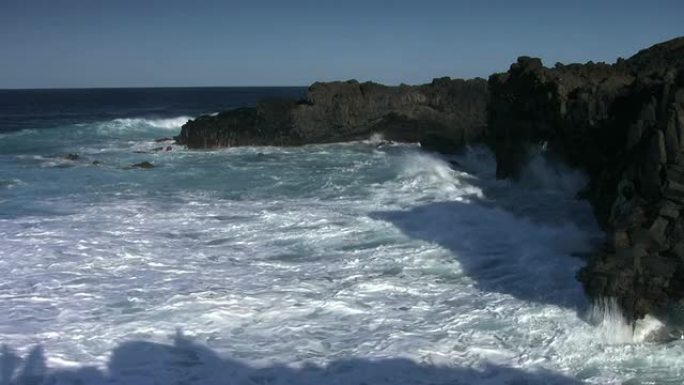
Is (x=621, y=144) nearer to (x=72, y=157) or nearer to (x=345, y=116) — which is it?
(x=345, y=116)

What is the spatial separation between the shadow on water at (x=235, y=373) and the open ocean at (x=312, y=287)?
0.02 meters

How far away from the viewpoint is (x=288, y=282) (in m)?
8.52

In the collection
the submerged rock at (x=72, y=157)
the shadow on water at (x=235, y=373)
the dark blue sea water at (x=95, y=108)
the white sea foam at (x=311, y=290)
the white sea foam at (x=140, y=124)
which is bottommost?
the shadow on water at (x=235, y=373)

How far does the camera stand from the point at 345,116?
28.3 meters

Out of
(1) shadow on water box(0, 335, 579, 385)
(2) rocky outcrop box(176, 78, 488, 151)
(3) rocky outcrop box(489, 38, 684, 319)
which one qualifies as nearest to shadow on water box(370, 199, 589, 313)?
(3) rocky outcrop box(489, 38, 684, 319)

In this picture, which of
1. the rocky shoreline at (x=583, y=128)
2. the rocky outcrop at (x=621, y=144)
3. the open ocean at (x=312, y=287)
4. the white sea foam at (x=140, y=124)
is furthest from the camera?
the white sea foam at (x=140, y=124)

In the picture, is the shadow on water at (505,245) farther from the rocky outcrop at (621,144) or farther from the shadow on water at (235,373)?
the shadow on water at (235,373)

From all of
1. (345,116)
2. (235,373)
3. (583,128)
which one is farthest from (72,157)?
(235,373)

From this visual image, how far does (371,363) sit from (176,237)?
→ 222 inches

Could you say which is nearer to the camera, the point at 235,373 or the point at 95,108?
the point at 235,373

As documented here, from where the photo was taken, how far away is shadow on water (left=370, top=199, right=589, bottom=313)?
8203mm

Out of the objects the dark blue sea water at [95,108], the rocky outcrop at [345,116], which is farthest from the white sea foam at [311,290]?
the dark blue sea water at [95,108]

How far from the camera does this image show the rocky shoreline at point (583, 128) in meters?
7.22

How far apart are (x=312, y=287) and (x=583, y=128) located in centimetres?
716
